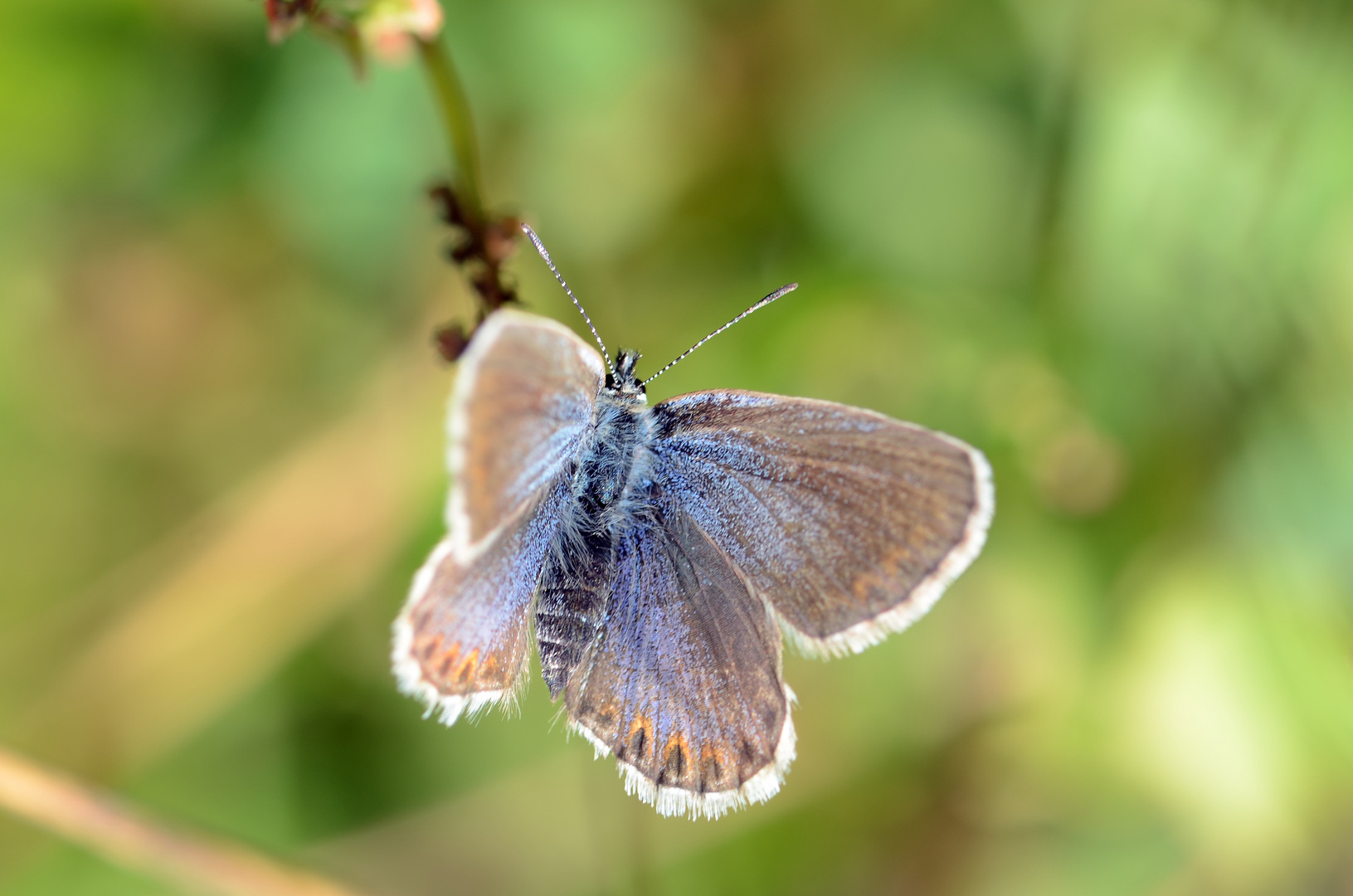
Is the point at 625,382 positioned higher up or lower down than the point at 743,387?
lower down

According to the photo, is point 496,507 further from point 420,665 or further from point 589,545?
point 589,545

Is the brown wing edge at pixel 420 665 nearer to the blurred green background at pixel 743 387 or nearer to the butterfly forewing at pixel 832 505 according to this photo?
the butterfly forewing at pixel 832 505

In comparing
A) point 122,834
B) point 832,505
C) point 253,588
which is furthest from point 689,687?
point 253,588

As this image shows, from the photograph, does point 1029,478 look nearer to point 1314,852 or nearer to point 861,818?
point 861,818

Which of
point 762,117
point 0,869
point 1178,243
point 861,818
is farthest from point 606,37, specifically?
Answer: point 0,869

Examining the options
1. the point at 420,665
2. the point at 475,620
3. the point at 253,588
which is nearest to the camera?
the point at 420,665

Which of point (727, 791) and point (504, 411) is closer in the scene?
point (504, 411)

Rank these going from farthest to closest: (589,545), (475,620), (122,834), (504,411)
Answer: (122,834), (589,545), (475,620), (504,411)
